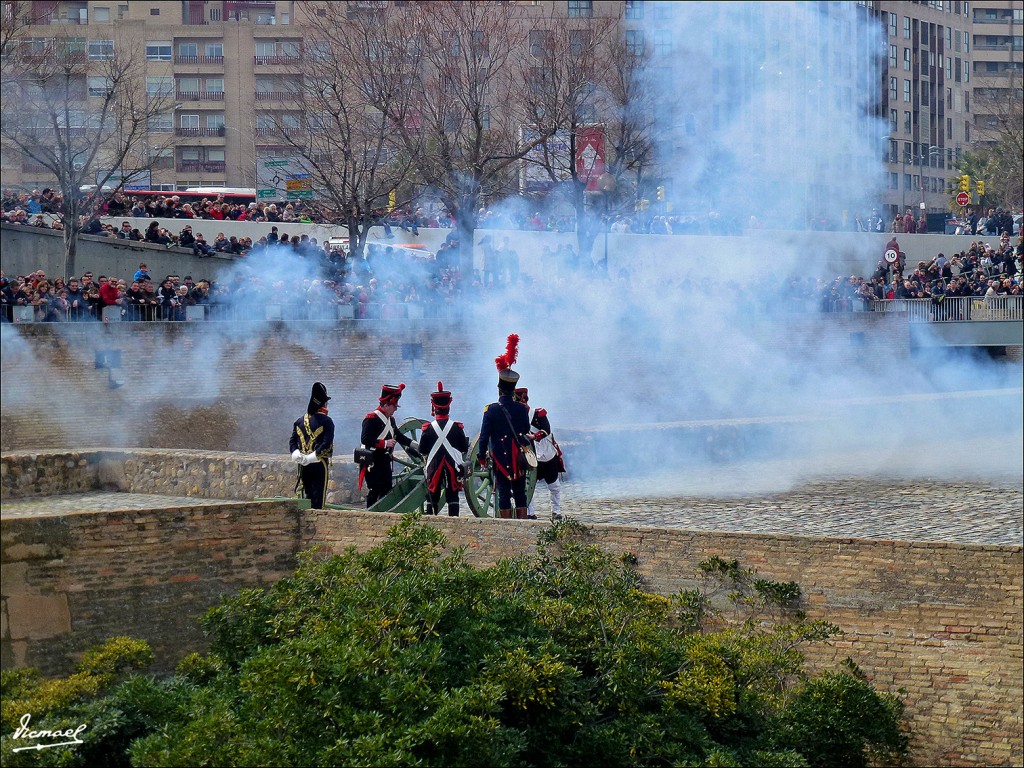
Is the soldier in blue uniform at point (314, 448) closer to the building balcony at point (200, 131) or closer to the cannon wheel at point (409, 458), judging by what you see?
the cannon wheel at point (409, 458)

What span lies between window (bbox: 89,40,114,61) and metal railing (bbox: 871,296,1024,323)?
13.0m

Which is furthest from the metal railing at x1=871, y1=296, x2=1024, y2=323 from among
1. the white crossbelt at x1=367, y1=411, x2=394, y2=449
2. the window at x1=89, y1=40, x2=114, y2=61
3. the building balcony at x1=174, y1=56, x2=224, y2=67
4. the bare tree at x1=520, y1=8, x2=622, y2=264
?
the building balcony at x1=174, y1=56, x2=224, y2=67

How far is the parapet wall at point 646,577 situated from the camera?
31.5 feet

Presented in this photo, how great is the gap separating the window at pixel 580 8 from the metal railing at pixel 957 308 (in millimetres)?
6708

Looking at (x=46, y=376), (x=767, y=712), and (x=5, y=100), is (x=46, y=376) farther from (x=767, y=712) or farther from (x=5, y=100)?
(x=767, y=712)

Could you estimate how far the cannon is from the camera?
1183cm

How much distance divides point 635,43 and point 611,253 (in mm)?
3189

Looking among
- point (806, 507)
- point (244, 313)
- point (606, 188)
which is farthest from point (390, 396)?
point (606, 188)

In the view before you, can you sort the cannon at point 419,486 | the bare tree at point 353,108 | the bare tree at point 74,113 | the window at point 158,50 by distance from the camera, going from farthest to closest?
the window at point 158,50, the bare tree at point 353,108, the bare tree at point 74,113, the cannon at point 419,486

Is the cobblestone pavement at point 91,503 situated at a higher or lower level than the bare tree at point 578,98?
lower

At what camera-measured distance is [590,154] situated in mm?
23562

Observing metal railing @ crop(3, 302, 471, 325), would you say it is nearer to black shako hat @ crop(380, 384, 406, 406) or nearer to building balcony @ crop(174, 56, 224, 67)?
black shako hat @ crop(380, 384, 406, 406)

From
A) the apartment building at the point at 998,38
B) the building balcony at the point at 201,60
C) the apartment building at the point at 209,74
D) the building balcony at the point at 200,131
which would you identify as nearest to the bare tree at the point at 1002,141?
the apartment building at the point at 998,38

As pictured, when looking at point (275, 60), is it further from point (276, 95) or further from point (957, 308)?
point (957, 308)
